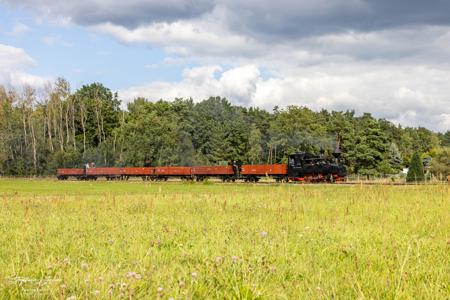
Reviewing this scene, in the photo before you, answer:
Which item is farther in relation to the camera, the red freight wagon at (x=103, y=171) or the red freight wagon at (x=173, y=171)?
the red freight wagon at (x=103, y=171)

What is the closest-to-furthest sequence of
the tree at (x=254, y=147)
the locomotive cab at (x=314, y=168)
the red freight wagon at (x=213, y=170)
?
1. the locomotive cab at (x=314, y=168)
2. the red freight wagon at (x=213, y=170)
3. the tree at (x=254, y=147)

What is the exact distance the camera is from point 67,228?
9.38 m

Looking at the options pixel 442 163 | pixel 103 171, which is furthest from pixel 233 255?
pixel 103 171

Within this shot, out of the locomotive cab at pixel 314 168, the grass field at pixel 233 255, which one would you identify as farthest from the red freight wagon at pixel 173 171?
the grass field at pixel 233 255

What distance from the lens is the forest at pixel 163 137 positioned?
8000cm

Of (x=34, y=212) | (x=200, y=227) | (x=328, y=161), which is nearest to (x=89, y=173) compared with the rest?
(x=328, y=161)

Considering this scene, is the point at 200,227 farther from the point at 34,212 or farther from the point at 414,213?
the point at 34,212

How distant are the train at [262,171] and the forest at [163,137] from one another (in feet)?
26.8

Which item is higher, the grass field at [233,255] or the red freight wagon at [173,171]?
the red freight wagon at [173,171]

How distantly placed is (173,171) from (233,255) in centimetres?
5880

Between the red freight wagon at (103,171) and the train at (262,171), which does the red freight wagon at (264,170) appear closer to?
the train at (262,171)

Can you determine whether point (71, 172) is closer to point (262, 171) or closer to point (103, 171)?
point (103, 171)

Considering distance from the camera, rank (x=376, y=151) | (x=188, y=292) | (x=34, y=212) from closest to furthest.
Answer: (x=188, y=292)
(x=34, y=212)
(x=376, y=151)

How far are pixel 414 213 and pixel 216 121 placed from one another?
336 ft
